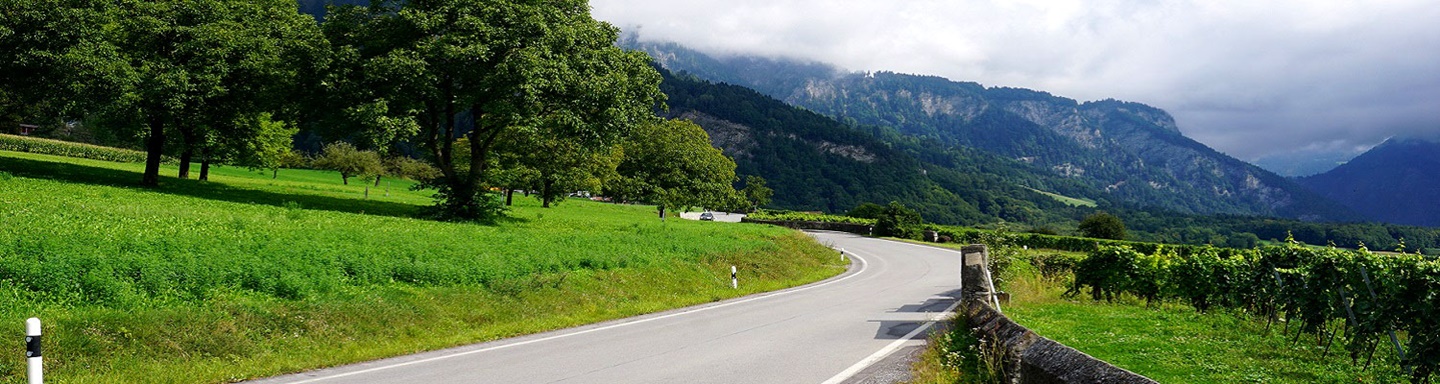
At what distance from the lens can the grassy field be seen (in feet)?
31.4

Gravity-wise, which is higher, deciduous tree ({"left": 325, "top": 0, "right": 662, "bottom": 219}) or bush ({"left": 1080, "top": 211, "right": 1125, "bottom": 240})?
deciduous tree ({"left": 325, "top": 0, "right": 662, "bottom": 219})

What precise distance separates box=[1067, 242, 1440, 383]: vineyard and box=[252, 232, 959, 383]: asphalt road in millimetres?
4828

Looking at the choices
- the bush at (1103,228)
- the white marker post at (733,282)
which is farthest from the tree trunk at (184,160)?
the bush at (1103,228)

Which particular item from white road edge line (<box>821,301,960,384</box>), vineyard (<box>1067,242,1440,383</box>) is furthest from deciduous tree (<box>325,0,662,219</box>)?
vineyard (<box>1067,242,1440,383</box>)

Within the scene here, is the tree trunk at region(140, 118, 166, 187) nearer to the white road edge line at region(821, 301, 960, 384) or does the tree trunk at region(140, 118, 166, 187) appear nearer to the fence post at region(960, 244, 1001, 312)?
the white road edge line at region(821, 301, 960, 384)

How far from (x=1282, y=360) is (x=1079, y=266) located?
11.3 m

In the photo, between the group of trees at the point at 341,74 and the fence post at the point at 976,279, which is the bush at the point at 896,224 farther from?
the fence post at the point at 976,279

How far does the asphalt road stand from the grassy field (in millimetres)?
1073

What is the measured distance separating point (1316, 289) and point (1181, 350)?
3709 millimetres

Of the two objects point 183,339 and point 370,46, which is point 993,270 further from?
point 370,46

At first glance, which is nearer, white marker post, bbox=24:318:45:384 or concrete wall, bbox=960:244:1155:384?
concrete wall, bbox=960:244:1155:384

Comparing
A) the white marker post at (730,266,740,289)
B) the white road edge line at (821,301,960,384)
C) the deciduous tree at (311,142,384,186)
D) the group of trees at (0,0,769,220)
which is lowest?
the white marker post at (730,266,740,289)

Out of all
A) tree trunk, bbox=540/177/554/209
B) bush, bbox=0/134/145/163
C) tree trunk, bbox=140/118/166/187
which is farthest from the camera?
bush, bbox=0/134/145/163

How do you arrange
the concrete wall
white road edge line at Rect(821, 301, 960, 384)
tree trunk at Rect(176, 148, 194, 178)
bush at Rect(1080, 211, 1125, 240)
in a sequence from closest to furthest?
1. the concrete wall
2. white road edge line at Rect(821, 301, 960, 384)
3. tree trunk at Rect(176, 148, 194, 178)
4. bush at Rect(1080, 211, 1125, 240)
